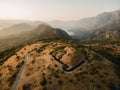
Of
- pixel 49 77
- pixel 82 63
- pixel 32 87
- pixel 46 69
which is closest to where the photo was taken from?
pixel 32 87

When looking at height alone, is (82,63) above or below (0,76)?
above

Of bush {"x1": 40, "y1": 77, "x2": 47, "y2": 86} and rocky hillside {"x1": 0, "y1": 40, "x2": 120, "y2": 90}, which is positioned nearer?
bush {"x1": 40, "y1": 77, "x2": 47, "y2": 86}

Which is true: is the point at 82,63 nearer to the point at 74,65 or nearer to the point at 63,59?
the point at 74,65

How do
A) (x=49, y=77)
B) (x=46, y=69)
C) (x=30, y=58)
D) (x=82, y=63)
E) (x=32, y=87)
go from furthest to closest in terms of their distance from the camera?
(x=30, y=58) < (x=82, y=63) < (x=46, y=69) < (x=49, y=77) < (x=32, y=87)

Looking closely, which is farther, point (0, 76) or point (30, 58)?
point (30, 58)

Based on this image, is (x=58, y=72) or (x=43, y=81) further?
(x=58, y=72)

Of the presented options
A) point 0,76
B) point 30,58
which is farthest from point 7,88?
point 30,58

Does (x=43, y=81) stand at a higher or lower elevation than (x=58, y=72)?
lower

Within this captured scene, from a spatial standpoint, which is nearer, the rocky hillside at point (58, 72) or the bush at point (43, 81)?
the bush at point (43, 81)
